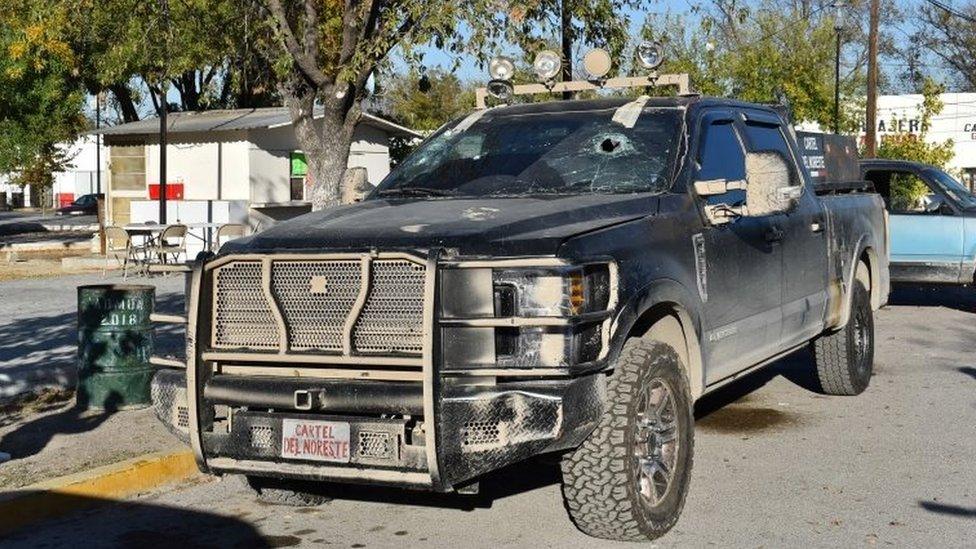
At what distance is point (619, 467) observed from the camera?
17.5 feet

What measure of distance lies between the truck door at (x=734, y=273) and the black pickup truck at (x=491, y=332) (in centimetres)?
3

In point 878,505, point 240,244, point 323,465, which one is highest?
point 240,244

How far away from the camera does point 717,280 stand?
6492 mm

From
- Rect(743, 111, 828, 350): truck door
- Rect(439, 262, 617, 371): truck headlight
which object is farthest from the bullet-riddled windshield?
Rect(439, 262, 617, 371): truck headlight

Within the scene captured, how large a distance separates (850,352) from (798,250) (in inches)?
64.4

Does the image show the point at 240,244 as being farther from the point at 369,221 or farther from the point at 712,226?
the point at 712,226

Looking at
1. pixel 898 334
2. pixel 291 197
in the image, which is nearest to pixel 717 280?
pixel 898 334

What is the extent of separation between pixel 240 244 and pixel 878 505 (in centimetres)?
343

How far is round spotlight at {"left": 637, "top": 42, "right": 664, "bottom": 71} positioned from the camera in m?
7.72

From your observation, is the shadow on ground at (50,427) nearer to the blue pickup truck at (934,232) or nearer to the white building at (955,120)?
the blue pickup truck at (934,232)

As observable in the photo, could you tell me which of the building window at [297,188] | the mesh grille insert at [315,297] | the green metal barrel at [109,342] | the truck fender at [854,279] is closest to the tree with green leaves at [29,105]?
the building window at [297,188]

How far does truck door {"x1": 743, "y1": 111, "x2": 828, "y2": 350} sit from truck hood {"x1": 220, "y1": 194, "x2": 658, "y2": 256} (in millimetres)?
1723

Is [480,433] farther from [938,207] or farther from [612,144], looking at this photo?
[938,207]

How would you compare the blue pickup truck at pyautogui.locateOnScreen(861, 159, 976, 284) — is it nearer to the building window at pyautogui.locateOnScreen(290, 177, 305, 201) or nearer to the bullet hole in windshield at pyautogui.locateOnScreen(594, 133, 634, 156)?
the bullet hole in windshield at pyautogui.locateOnScreen(594, 133, 634, 156)
